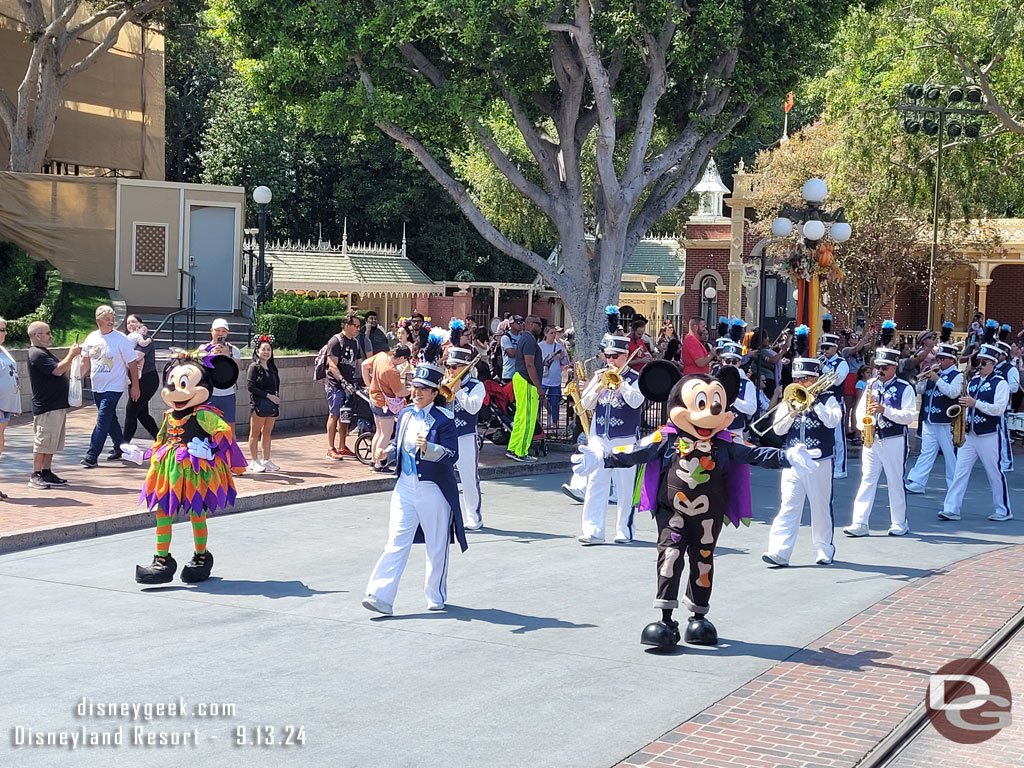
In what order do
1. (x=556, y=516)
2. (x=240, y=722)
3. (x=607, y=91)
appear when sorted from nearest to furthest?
(x=240, y=722) < (x=556, y=516) < (x=607, y=91)

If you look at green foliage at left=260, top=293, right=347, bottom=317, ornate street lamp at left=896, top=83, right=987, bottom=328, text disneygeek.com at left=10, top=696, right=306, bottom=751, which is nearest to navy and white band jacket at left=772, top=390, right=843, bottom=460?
text disneygeek.com at left=10, top=696, right=306, bottom=751

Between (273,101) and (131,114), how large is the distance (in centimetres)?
1512

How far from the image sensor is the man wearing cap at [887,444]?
12.3 m

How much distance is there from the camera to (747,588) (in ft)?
31.7

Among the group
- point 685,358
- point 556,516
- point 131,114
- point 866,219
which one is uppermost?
point 131,114

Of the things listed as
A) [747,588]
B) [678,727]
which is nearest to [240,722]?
[678,727]

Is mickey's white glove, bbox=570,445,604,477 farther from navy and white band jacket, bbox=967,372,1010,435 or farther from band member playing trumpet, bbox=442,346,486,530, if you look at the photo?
navy and white band jacket, bbox=967,372,1010,435

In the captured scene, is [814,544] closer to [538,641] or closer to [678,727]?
[538,641]

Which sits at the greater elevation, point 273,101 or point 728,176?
point 728,176

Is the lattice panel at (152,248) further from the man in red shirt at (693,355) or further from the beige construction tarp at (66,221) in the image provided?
the man in red shirt at (693,355)

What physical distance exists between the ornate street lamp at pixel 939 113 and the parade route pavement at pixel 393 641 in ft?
40.3

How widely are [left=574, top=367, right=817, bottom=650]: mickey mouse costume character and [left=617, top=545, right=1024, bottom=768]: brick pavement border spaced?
0.76 meters

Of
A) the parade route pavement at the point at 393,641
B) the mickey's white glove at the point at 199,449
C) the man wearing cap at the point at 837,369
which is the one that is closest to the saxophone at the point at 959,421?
the man wearing cap at the point at 837,369

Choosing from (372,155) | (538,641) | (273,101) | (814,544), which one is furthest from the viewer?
(372,155)
